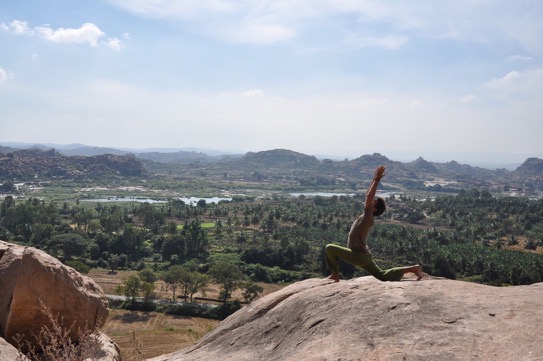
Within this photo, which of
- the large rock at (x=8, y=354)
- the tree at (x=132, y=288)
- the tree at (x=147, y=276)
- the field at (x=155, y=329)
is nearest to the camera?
the large rock at (x=8, y=354)

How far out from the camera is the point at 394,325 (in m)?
6.50

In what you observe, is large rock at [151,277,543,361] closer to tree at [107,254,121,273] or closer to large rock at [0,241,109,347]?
large rock at [0,241,109,347]

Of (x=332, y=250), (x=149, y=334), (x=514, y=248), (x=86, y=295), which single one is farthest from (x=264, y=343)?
(x=514, y=248)

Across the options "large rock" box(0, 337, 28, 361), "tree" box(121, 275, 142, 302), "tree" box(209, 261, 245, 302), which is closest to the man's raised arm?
"large rock" box(0, 337, 28, 361)

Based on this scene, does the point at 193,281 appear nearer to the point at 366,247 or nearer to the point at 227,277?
the point at 227,277

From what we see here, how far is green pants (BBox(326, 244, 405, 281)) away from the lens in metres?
8.64

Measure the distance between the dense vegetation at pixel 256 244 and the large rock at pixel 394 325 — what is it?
148 feet

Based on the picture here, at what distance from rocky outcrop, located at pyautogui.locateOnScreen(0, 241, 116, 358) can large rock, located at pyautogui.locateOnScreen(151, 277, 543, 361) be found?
3649mm

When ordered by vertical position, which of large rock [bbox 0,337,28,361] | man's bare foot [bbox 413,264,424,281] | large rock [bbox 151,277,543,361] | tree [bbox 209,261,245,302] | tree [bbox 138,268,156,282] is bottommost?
tree [bbox 138,268,156,282]

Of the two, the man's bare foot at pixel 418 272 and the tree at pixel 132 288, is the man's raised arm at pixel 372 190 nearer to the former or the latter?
the man's bare foot at pixel 418 272

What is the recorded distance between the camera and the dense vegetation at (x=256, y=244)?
64.8 meters

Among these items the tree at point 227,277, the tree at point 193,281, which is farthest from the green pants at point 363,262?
the tree at point 193,281

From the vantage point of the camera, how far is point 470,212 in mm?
136750

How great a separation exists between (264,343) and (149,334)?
125 ft
